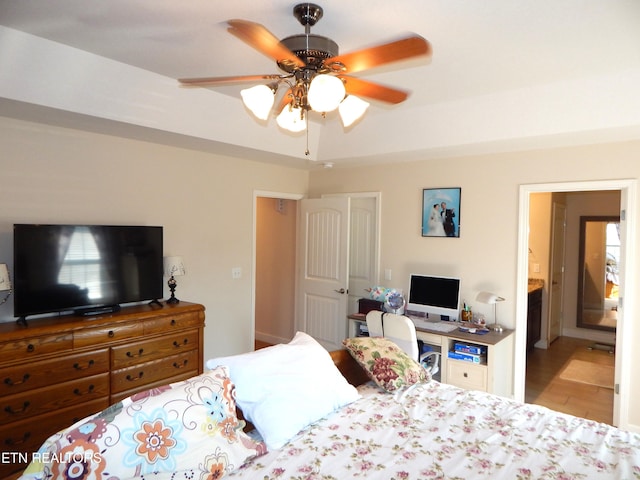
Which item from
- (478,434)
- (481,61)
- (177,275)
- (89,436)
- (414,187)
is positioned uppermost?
(481,61)

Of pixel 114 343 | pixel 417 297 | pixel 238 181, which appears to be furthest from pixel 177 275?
pixel 417 297

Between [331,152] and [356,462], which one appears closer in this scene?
[356,462]

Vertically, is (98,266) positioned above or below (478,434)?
above

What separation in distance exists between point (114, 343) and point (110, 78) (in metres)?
1.85

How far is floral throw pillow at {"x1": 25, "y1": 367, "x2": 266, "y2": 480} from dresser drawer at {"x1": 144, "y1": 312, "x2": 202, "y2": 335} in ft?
5.19

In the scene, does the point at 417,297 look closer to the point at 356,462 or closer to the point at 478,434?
the point at 478,434

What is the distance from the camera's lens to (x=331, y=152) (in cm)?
448

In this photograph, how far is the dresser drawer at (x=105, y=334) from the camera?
286 cm

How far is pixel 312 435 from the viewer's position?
6.33 ft

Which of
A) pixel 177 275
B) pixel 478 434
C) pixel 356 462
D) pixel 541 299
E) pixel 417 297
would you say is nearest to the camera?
pixel 356 462

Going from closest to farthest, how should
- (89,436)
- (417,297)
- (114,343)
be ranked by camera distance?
(89,436)
(114,343)
(417,297)

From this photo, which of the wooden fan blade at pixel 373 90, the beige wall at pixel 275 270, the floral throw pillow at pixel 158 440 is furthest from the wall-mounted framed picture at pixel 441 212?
the floral throw pillow at pixel 158 440

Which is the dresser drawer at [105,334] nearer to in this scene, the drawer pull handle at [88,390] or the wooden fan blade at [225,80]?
the drawer pull handle at [88,390]

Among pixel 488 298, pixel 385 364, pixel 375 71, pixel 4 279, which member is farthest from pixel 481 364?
pixel 4 279
